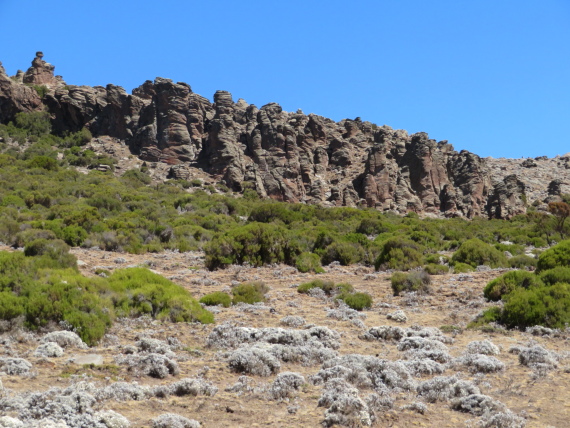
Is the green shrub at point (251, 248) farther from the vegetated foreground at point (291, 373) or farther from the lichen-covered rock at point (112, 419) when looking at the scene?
the lichen-covered rock at point (112, 419)

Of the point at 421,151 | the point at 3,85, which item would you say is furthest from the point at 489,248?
the point at 3,85

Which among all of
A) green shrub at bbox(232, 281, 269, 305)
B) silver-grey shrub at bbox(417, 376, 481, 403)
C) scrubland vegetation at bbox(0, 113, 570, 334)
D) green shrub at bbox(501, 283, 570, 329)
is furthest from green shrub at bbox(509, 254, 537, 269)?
silver-grey shrub at bbox(417, 376, 481, 403)

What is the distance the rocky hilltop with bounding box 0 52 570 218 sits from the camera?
212 ft

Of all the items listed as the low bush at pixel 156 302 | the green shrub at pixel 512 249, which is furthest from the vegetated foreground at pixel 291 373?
the green shrub at pixel 512 249

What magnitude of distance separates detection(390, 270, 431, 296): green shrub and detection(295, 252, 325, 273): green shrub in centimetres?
459

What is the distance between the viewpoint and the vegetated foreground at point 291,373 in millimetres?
6527

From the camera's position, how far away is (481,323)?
12.2 metres

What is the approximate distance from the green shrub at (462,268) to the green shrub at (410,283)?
12.5ft

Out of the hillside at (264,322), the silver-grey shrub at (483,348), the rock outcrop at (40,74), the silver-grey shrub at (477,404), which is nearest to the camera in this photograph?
the hillside at (264,322)

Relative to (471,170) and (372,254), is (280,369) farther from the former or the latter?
(471,170)

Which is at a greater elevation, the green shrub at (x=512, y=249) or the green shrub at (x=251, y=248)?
the green shrub at (x=512, y=249)

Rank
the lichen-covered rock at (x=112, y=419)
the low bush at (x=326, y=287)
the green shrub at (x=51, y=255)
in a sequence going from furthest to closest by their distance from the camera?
the low bush at (x=326, y=287) → the green shrub at (x=51, y=255) → the lichen-covered rock at (x=112, y=419)

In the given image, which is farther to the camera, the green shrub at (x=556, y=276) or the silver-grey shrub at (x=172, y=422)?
the green shrub at (x=556, y=276)

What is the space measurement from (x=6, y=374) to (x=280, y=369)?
4.43m
